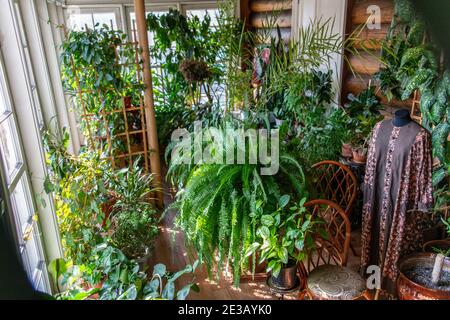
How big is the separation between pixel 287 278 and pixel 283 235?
11.2 inches

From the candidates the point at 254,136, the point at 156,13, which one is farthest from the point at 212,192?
the point at 156,13

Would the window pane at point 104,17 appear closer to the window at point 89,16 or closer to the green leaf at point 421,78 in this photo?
the window at point 89,16

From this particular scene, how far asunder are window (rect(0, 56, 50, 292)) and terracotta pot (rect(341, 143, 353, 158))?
2.25 meters

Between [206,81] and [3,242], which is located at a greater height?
[3,242]

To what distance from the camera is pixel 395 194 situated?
210 cm

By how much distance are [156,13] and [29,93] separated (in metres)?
3.57

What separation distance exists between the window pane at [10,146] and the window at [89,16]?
3.06 meters

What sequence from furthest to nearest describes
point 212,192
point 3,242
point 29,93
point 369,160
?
point 369,160 < point 212,192 < point 29,93 < point 3,242

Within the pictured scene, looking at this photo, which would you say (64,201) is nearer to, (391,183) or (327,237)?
(327,237)

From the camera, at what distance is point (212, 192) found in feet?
6.24

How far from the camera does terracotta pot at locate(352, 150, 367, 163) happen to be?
2844 millimetres

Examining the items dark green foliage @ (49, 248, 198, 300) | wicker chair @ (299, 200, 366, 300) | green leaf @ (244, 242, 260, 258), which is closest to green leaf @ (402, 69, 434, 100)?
wicker chair @ (299, 200, 366, 300)

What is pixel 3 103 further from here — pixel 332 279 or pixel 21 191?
pixel 332 279

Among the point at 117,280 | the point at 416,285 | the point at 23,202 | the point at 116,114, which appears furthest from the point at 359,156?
the point at 23,202
